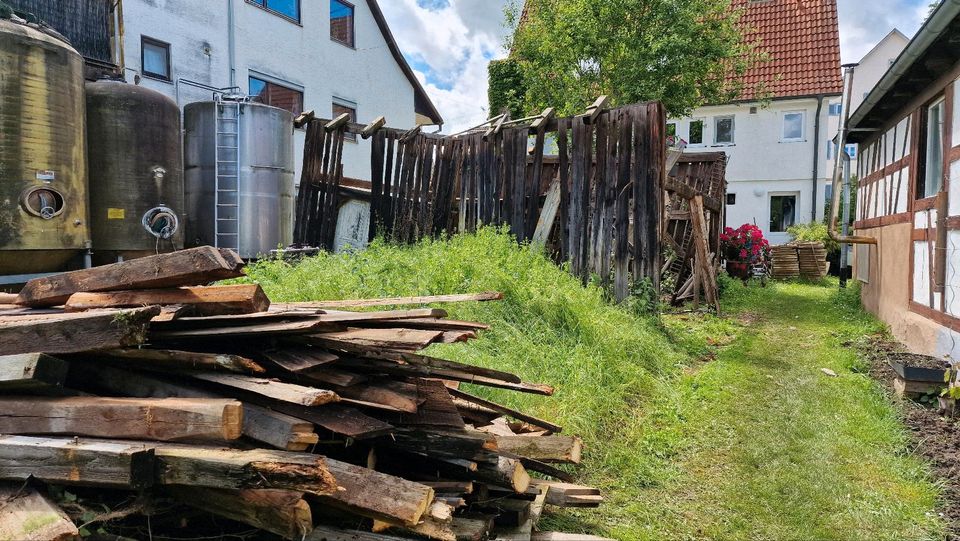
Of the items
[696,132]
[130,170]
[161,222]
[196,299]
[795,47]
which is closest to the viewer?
[196,299]

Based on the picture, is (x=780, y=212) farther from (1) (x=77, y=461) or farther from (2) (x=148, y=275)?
(1) (x=77, y=461)

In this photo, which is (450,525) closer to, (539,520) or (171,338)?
(539,520)

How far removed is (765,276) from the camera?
15.1 m

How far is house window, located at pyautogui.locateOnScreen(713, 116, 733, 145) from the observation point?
24.0m

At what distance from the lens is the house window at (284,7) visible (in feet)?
48.6

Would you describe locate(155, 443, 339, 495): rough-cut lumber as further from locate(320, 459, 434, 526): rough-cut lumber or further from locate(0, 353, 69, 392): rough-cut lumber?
locate(0, 353, 69, 392): rough-cut lumber

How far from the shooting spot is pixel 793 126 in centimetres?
2339

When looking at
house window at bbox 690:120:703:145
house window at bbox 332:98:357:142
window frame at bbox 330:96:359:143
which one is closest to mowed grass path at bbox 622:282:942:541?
window frame at bbox 330:96:359:143

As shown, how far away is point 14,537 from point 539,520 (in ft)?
7.19

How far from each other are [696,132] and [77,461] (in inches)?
987

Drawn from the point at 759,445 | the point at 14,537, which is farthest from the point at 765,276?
the point at 14,537

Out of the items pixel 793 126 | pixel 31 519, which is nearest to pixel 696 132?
pixel 793 126

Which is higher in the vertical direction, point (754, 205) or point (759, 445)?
point (754, 205)

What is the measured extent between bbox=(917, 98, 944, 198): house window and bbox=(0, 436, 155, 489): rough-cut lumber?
323 inches
